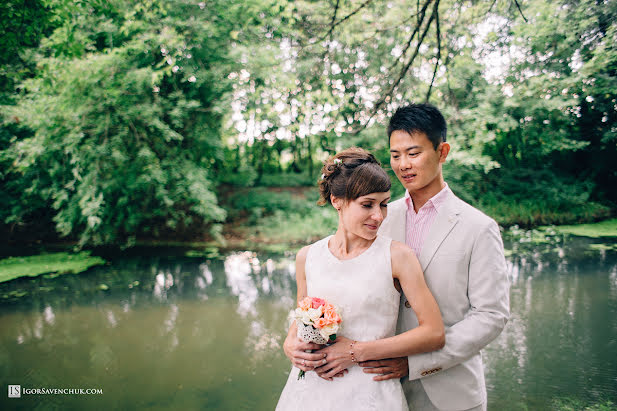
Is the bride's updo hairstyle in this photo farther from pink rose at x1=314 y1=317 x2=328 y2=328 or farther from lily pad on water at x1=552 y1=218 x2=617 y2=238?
lily pad on water at x1=552 y1=218 x2=617 y2=238

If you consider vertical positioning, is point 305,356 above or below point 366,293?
below

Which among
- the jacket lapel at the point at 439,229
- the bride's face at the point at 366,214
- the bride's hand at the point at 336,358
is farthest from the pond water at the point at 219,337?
the bride's face at the point at 366,214

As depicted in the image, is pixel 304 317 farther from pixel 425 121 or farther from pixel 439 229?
pixel 425 121

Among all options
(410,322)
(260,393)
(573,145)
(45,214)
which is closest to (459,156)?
(573,145)

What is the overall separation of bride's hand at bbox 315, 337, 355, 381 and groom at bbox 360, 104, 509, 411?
88 mm

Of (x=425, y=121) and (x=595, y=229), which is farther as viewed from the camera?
(x=595, y=229)

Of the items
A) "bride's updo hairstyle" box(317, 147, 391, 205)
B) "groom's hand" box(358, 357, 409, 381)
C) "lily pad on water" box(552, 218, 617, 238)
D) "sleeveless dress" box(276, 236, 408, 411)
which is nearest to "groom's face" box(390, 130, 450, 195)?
"bride's updo hairstyle" box(317, 147, 391, 205)

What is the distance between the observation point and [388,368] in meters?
1.56

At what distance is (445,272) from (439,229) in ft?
0.62

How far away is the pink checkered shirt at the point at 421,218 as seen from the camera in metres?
1.73

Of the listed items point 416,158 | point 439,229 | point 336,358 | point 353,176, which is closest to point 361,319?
point 336,358

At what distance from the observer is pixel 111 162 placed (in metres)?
8.12

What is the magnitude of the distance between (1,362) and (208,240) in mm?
6263

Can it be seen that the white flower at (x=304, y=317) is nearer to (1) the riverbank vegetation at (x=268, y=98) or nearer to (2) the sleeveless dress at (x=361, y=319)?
(2) the sleeveless dress at (x=361, y=319)
